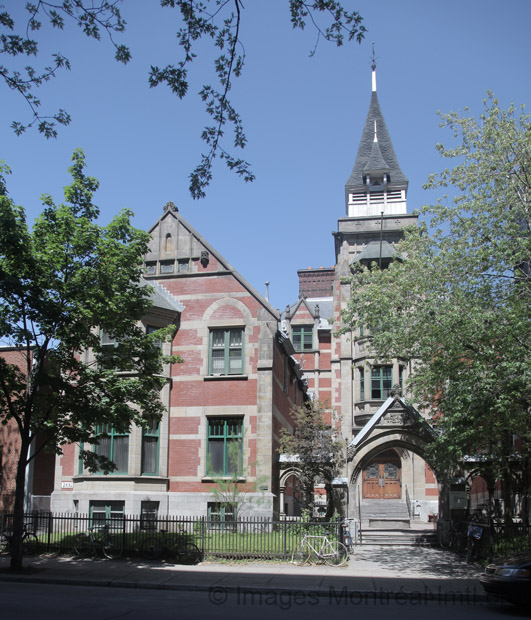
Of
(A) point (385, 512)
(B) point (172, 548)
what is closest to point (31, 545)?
(B) point (172, 548)

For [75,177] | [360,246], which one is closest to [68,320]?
[75,177]

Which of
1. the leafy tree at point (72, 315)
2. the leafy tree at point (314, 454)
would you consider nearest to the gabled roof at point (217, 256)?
the leafy tree at point (314, 454)

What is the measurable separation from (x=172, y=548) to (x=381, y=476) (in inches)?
984

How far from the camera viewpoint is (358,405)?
39.8m

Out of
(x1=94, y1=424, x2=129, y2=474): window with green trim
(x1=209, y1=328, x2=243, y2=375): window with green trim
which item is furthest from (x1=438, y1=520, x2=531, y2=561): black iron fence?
(x1=94, y1=424, x2=129, y2=474): window with green trim

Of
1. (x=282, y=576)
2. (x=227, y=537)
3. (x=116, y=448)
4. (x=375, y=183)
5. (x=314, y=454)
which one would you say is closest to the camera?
(x=282, y=576)

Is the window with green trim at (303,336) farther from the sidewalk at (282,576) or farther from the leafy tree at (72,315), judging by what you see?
the leafy tree at (72,315)

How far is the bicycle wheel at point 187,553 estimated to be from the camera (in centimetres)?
1922

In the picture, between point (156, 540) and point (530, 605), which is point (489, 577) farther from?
point (156, 540)

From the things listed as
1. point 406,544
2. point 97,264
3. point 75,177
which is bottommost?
point 406,544

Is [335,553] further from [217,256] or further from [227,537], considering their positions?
[217,256]

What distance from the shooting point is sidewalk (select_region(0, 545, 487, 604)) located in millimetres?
14734

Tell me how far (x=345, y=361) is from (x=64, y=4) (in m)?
33.9

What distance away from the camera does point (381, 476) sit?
42219mm
